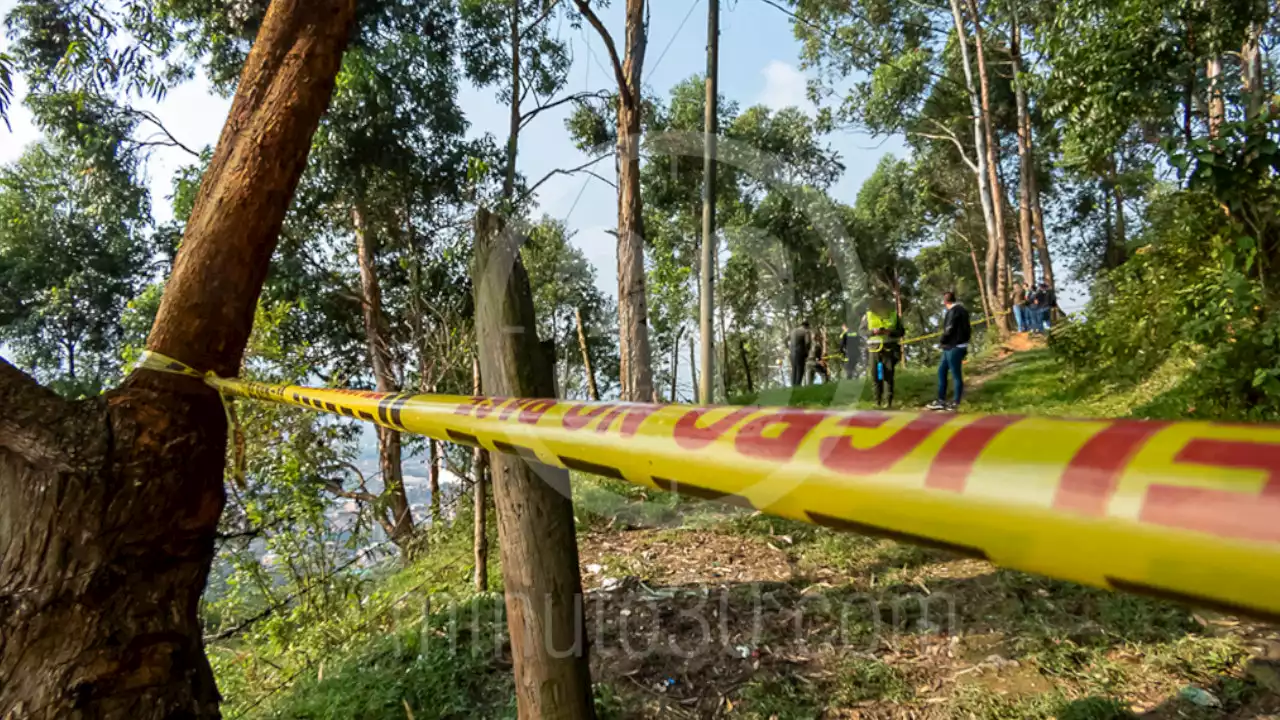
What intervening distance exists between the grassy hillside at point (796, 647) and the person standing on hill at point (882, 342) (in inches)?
155

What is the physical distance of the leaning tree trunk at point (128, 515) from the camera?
5.07 ft

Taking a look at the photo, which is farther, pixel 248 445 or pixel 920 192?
pixel 920 192

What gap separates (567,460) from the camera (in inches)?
36.4

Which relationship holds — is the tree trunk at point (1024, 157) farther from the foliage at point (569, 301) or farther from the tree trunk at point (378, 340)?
the tree trunk at point (378, 340)

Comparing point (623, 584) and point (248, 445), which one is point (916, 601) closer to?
point (623, 584)

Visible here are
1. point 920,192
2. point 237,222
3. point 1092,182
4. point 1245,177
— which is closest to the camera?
point 237,222

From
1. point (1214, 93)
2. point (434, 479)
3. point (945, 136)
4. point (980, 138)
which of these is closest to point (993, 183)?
point (980, 138)

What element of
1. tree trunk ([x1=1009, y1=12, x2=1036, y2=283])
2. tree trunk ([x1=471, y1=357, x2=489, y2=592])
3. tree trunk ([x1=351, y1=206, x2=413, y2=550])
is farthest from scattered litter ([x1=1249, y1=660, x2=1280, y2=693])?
tree trunk ([x1=1009, y1=12, x2=1036, y2=283])

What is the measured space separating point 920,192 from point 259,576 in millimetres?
19768

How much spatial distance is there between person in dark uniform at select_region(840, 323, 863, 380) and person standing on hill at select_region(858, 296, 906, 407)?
13.6 ft

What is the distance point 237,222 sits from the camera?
2.25m

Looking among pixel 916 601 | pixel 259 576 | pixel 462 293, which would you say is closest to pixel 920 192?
pixel 462 293

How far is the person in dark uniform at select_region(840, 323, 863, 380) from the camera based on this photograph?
1223 cm

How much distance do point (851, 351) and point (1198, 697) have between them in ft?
35.8
